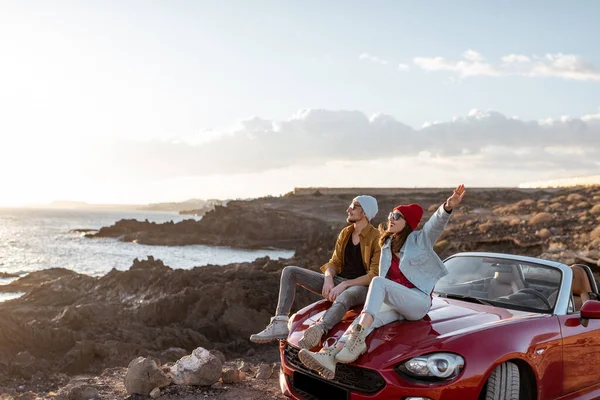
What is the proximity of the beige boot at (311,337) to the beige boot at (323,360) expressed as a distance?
0.38m

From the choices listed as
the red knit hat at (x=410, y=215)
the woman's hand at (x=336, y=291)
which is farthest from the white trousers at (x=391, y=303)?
the woman's hand at (x=336, y=291)

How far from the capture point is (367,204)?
6566 mm

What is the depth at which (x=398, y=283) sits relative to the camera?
5.34 meters

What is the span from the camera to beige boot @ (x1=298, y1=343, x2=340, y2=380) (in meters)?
4.85

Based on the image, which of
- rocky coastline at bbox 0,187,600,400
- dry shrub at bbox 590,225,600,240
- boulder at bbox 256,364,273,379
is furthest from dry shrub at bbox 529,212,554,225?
boulder at bbox 256,364,273,379

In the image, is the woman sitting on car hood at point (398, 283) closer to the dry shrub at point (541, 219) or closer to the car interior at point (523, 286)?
the car interior at point (523, 286)

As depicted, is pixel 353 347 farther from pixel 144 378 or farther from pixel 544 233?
pixel 544 233

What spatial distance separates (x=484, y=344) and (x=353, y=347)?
102 centimetres

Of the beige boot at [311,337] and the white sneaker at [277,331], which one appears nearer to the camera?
the beige boot at [311,337]

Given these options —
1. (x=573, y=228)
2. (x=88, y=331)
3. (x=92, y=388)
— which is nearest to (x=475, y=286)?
(x=92, y=388)

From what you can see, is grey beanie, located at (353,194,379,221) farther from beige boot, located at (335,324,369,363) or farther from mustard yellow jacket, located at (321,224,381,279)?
beige boot, located at (335,324,369,363)

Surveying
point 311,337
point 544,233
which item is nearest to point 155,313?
point 311,337

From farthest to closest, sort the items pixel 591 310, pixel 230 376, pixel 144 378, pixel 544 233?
pixel 544 233, pixel 230 376, pixel 144 378, pixel 591 310

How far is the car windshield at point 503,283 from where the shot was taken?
19.7 feet
